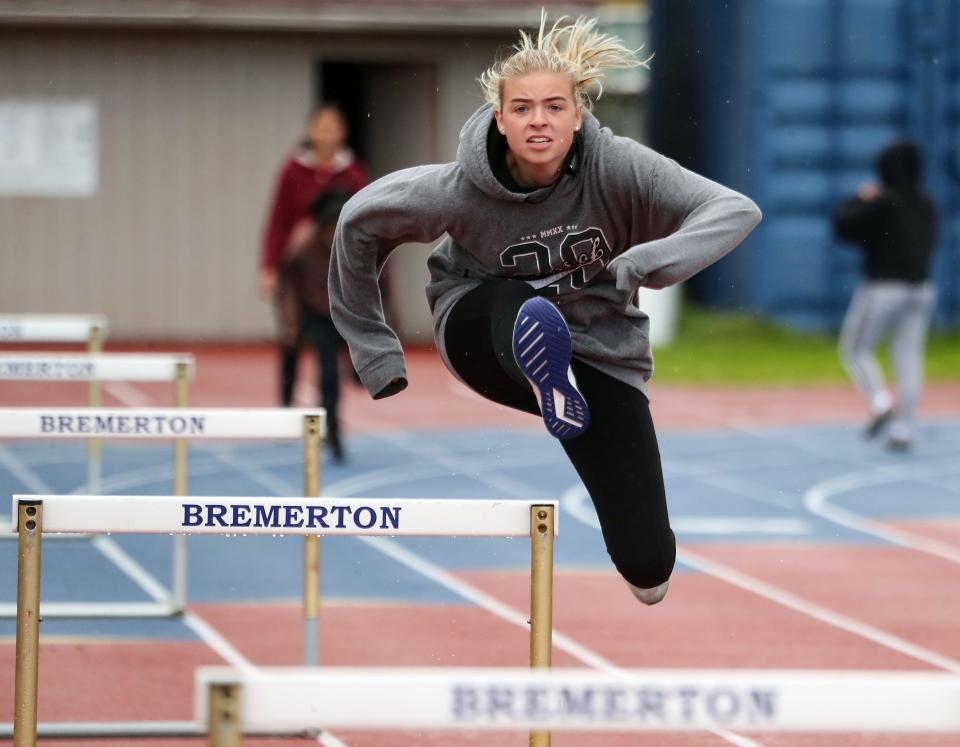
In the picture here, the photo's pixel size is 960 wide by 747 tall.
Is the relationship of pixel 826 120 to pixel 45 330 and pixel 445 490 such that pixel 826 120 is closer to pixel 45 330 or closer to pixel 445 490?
pixel 445 490

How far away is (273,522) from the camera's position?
3.99 m

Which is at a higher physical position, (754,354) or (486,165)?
(486,165)

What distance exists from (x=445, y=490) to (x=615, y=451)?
555 cm

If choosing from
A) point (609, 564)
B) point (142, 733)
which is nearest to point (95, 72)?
point (609, 564)

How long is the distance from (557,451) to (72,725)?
6.69 metres

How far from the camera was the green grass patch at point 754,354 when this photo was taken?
15.8 metres

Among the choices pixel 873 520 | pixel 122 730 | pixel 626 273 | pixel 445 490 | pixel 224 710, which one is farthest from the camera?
pixel 445 490

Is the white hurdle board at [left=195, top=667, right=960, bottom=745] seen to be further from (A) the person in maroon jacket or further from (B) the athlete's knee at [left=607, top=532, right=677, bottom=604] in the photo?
(A) the person in maroon jacket

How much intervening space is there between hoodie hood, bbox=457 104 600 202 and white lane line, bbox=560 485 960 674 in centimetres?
280

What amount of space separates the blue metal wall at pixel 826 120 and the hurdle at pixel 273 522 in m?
14.2

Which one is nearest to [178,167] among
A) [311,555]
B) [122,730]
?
[311,555]

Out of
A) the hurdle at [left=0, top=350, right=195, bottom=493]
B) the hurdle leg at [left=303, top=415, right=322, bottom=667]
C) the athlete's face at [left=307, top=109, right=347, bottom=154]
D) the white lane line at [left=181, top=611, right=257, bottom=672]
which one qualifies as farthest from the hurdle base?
the athlete's face at [left=307, top=109, right=347, bottom=154]

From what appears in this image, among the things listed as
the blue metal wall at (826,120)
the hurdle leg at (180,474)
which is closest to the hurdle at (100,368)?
the hurdle leg at (180,474)

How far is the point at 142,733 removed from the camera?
538 centimetres
